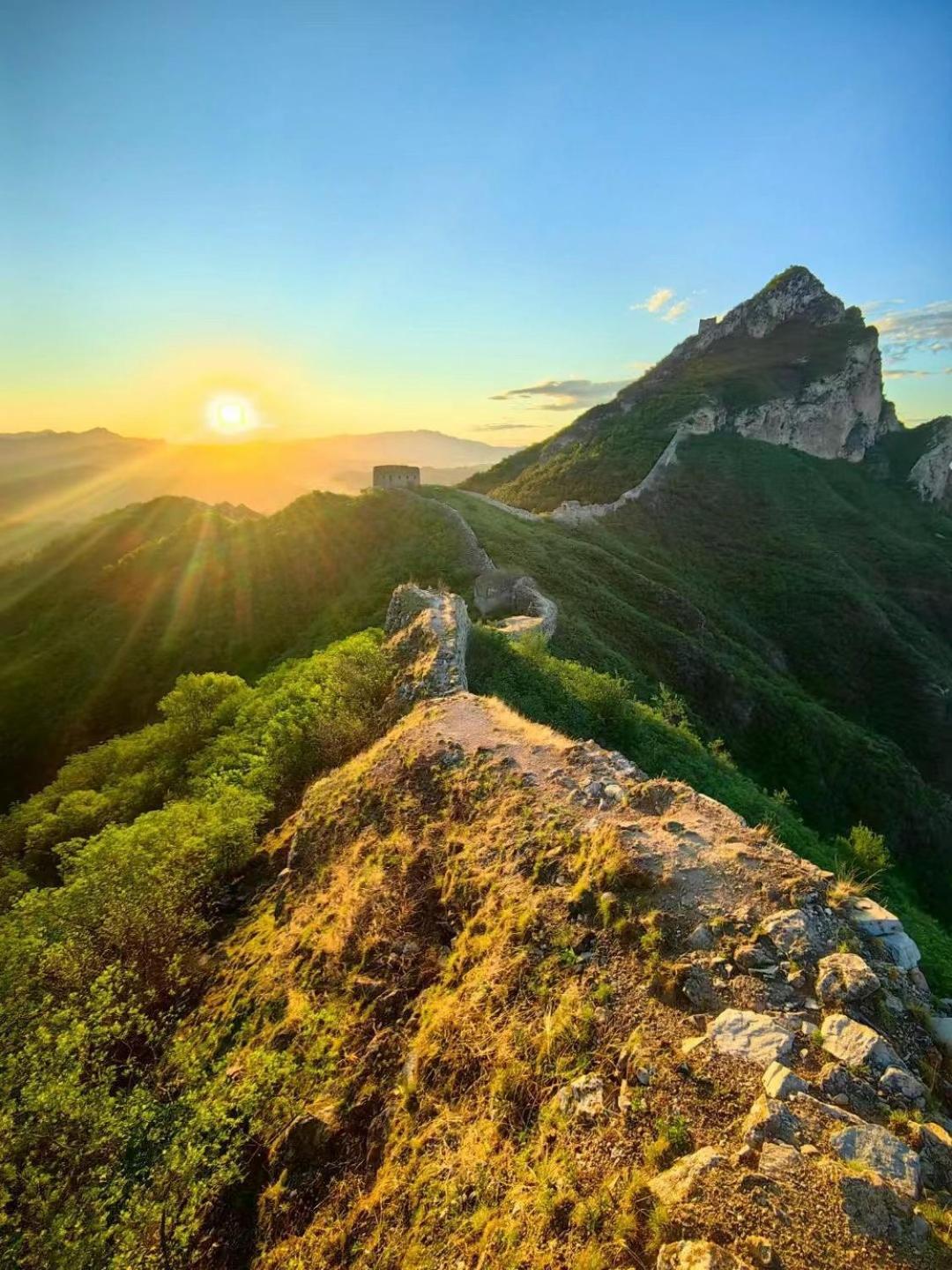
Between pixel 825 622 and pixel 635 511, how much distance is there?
24.2 m

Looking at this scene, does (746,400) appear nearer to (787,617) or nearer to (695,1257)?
(787,617)

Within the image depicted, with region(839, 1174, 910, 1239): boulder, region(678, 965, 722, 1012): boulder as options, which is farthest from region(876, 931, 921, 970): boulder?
region(839, 1174, 910, 1239): boulder

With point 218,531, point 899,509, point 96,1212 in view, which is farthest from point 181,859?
point 899,509

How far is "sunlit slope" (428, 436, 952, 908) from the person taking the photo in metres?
38.4

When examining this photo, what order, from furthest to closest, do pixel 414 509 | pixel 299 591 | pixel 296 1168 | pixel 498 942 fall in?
1. pixel 414 509
2. pixel 299 591
3. pixel 498 942
4. pixel 296 1168

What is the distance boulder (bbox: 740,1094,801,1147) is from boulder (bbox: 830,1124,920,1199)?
11.8 inches

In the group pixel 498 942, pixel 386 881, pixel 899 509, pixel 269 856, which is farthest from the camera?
pixel 899 509

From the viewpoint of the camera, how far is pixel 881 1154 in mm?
5031

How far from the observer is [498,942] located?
8.79 m

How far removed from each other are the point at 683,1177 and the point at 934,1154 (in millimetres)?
2055

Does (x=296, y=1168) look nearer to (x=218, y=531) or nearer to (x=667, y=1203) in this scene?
(x=667, y=1203)

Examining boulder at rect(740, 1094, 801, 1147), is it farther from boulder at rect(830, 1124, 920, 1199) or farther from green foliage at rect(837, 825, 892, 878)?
green foliage at rect(837, 825, 892, 878)

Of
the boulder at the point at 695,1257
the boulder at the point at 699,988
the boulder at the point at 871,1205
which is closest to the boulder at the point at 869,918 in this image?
the boulder at the point at 699,988

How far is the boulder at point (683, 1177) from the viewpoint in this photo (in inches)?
200
